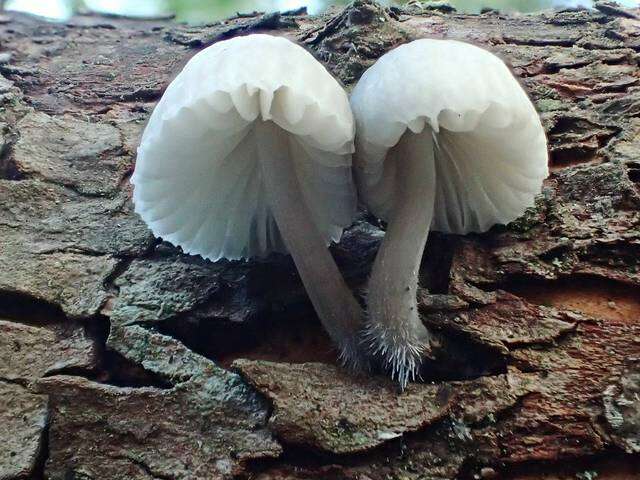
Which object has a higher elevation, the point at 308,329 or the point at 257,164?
the point at 257,164

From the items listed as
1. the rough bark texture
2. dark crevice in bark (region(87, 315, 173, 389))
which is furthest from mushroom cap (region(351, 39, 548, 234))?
dark crevice in bark (region(87, 315, 173, 389))

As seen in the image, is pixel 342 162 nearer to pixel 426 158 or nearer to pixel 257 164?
pixel 426 158

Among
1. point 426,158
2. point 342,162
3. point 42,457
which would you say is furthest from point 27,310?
point 426,158

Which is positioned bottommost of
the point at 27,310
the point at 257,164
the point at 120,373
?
the point at 120,373

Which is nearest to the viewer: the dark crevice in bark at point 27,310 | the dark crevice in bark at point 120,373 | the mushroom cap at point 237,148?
the mushroom cap at point 237,148

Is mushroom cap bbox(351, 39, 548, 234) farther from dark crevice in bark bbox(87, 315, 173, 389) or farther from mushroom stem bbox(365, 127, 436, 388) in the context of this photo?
dark crevice in bark bbox(87, 315, 173, 389)

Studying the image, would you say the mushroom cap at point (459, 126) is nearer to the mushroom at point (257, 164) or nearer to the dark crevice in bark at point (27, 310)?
the mushroom at point (257, 164)

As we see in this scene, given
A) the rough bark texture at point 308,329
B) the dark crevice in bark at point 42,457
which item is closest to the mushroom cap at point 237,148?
the rough bark texture at point 308,329

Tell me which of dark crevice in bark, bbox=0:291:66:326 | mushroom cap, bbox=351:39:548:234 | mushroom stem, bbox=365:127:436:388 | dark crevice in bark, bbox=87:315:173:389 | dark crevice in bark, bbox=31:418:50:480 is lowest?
dark crevice in bark, bbox=31:418:50:480
